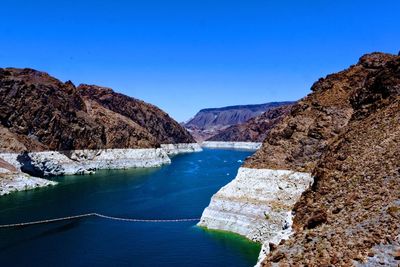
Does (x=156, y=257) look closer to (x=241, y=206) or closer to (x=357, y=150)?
(x=241, y=206)

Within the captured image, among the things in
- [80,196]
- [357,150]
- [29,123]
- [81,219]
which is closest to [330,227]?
[357,150]

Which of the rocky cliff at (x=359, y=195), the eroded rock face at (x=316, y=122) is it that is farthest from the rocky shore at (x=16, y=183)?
the rocky cliff at (x=359, y=195)

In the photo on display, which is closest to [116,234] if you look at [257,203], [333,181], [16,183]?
[257,203]

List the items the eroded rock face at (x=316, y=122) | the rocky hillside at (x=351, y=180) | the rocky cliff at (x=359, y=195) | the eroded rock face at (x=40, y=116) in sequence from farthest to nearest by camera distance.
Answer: the eroded rock face at (x=40, y=116), the eroded rock face at (x=316, y=122), the rocky hillside at (x=351, y=180), the rocky cliff at (x=359, y=195)

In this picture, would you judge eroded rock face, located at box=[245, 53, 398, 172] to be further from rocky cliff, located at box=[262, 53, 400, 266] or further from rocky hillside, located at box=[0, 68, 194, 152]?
rocky hillside, located at box=[0, 68, 194, 152]

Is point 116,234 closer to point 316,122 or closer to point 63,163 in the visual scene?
point 316,122

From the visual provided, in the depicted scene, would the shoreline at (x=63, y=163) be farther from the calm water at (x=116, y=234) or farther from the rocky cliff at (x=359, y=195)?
the rocky cliff at (x=359, y=195)
